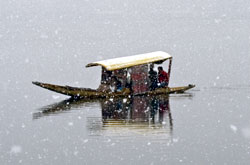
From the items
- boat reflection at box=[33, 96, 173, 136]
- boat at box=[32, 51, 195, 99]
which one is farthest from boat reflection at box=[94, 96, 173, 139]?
boat at box=[32, 51, 195, 99]

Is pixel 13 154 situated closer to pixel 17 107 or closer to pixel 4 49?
pixel 17 107

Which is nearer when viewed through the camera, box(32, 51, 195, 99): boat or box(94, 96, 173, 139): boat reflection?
box(94, 96, 173, 139): boat reflection

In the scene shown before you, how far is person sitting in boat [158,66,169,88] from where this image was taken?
3052cm

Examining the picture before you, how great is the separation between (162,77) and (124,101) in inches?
101

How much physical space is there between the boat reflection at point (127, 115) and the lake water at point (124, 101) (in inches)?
1.8

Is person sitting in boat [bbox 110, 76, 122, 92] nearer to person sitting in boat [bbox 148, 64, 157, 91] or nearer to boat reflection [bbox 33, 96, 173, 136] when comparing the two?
boat reflection [bbox 33, 96, 173, 136]

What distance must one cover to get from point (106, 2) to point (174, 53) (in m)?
65.8

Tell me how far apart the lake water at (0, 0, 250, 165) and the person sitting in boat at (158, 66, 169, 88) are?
82 centimetres

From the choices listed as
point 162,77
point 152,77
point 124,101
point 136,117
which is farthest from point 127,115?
point 162,77

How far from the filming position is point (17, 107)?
29984mm

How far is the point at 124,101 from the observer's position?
2962 cm

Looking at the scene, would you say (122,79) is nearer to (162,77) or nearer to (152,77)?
(152,77)

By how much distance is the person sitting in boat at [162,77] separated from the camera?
100ft

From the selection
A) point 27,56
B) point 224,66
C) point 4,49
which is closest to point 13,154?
point 224,66
